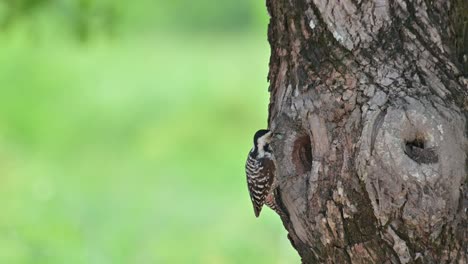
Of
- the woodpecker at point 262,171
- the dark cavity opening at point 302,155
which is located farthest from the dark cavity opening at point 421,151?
the woodpecker at point 262,171

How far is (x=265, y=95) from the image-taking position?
13.2 metres

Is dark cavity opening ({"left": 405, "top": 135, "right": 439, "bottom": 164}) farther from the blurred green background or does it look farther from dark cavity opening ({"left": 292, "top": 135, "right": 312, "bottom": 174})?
the blurred green background

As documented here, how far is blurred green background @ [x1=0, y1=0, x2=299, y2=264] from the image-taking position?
25.8 feet

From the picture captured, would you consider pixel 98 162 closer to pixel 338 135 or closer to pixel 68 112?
pixel 68 112

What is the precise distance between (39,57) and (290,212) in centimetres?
982

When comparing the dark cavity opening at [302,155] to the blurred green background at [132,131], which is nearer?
the dark cavity opening at [302,155]

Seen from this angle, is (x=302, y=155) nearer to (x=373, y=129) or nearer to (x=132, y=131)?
(x=373, y=129)

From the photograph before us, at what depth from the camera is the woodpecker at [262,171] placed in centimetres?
444

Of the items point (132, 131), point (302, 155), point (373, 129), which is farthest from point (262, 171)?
point (132, 131)

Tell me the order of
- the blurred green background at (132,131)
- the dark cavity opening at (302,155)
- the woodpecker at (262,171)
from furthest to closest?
1. the blurred green background at (132,131)
2. the woodpecker at (262,171)
3. the dark cavity opening at (302,155)

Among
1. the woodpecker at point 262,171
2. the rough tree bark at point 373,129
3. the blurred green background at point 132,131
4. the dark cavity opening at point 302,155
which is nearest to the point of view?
the rough tree bark at point 373,129

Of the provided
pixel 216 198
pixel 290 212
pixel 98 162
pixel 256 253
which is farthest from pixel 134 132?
pixel 290 212

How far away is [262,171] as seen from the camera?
191 inches

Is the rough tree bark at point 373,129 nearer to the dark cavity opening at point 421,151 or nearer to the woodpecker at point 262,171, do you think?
the dark cavity opening at point 421,151
